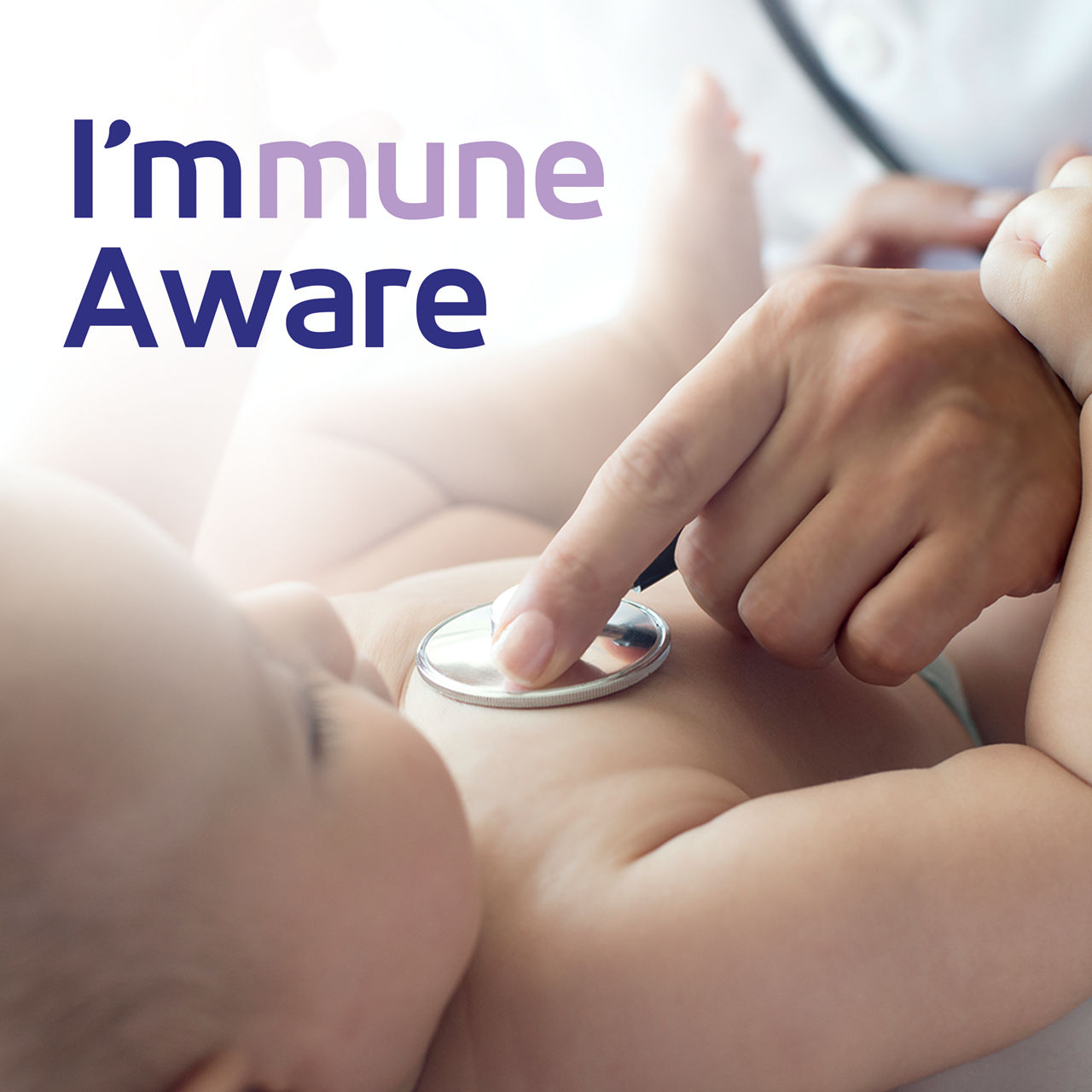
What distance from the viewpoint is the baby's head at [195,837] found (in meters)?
0.28

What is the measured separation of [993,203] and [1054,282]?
0.62 meters

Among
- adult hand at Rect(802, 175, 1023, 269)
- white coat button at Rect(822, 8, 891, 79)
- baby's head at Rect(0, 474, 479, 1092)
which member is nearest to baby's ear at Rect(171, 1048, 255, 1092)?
baby's head at Rect(0, 474, 479, 1092)

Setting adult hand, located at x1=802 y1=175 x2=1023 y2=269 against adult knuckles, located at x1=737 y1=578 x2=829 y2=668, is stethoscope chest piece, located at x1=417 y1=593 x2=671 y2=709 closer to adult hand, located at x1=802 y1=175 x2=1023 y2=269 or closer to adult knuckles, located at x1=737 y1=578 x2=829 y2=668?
adult knuckles, located at x1=737 y1=578 x2=829 y2=668

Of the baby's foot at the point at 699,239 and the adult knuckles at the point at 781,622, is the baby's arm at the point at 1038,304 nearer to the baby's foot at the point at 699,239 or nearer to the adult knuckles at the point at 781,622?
the adult knuckles at the point at 781,622

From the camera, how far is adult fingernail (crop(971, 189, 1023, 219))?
104 centimetres

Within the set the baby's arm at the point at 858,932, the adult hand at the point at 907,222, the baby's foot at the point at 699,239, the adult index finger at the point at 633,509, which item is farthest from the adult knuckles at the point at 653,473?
the adult hand at the point at 907,222

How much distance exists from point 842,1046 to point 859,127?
1096 mm

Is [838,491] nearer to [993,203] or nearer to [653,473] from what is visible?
[653,473]

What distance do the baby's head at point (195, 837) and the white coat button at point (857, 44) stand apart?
3.30 ft

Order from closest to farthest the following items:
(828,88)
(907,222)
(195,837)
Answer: (195,837)
(907,222)
(828,88)

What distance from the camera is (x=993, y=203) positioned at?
41.7 inches

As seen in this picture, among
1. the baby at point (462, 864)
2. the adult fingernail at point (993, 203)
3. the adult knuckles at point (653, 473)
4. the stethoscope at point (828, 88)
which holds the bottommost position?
the baby at point (462, 864)

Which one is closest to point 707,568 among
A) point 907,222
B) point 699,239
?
point 699,239

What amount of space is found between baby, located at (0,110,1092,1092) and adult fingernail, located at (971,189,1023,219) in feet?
1.87
